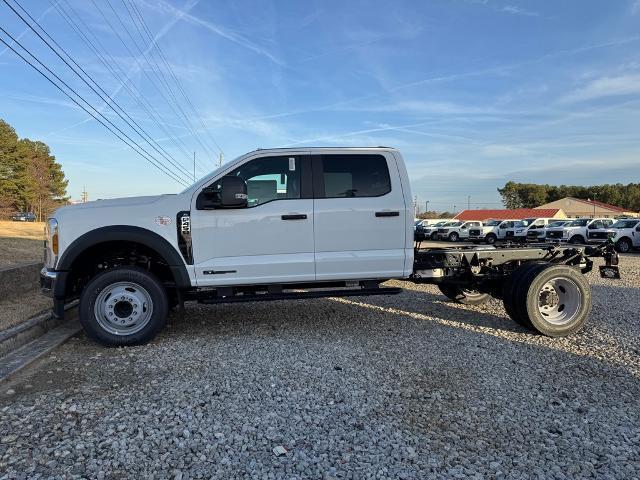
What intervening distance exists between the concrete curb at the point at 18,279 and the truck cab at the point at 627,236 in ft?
77.9

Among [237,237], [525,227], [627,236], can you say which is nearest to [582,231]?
[627,236]

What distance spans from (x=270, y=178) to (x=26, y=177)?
71221 mm

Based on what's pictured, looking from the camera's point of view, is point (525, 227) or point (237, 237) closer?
point (237, 237)

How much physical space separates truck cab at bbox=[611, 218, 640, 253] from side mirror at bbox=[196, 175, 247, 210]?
74.7ft

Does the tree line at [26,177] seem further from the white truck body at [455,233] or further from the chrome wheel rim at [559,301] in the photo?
the chrome wheel rim at [559,301]

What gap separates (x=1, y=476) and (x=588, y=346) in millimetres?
5625

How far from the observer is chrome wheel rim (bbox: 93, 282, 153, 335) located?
17.4ft

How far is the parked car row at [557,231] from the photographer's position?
2283cm

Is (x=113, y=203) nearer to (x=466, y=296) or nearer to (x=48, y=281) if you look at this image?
(x=48, y=281)

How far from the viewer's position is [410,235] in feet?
18.8

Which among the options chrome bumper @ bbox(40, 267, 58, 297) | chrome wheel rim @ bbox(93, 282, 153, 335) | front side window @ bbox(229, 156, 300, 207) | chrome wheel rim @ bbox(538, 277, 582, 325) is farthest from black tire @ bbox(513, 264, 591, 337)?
chrome bumper @ bbox(40, 267, 58, 297)

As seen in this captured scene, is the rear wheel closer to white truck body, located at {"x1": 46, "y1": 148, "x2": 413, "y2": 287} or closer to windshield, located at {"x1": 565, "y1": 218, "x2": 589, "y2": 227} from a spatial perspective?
white truck body, located at {"x1": 46, "y1": 148, "x2": 413, "y2": 287}

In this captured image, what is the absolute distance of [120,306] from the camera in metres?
5.40

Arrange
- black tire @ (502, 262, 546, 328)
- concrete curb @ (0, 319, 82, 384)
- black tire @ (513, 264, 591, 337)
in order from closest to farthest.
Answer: concrete curb @ (0, 319, 82, 384) → black tire @ (513, 264, 591, 337) → black tire @ (502, 262, 546, 328)
